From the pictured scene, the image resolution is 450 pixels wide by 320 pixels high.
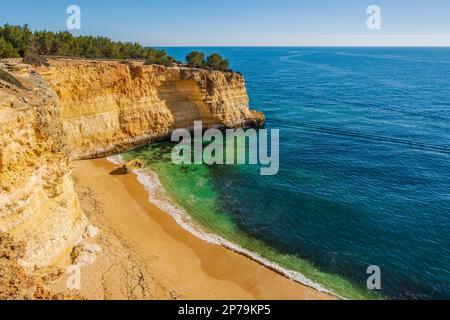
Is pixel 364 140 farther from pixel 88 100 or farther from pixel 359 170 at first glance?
pixel 88 100

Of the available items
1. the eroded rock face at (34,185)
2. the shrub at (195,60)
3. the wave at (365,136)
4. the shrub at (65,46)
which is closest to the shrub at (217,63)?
the shrub at (195,60)

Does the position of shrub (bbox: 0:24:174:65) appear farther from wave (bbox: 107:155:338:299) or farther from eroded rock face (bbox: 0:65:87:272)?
eroded rock face (bbox: 0:65:87:272)

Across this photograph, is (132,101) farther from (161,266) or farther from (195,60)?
(161,266)

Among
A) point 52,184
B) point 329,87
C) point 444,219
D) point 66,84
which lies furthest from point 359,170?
point 329,87

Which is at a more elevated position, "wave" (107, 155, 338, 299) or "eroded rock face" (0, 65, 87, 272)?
"eroded rock face" (0, 65, 87, 272)

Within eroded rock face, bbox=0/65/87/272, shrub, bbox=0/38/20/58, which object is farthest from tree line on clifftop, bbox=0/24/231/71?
eroded rock face, bbox=0/65/87/272

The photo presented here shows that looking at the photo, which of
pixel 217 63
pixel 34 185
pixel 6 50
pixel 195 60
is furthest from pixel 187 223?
pixel 217 63

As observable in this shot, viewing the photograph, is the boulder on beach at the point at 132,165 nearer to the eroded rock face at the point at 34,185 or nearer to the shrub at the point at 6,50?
the eroded rock face at the point at 34,185
